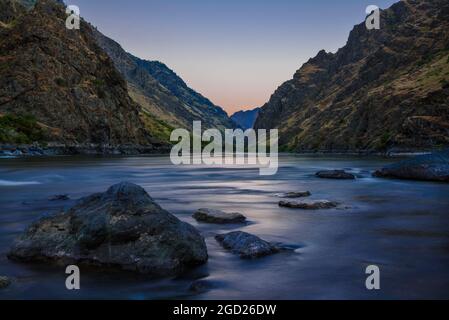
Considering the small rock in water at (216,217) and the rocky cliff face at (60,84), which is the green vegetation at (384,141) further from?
the small rock in water at (216,217)

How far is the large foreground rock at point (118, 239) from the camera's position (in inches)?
490

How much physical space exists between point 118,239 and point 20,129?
137 metres

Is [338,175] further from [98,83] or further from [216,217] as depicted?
[98,83]

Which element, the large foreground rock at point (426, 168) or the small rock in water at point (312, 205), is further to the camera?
the large foreground rock at point (426, 168)

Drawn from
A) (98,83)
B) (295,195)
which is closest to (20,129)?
(98,83)

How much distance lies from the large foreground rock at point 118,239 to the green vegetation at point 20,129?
12795cm

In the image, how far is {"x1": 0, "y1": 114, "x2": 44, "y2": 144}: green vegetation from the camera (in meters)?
130

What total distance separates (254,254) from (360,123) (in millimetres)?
161628

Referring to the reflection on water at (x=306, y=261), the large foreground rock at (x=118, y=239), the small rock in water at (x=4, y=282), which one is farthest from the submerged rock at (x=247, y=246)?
the small rock in water at (x=4, y=282)

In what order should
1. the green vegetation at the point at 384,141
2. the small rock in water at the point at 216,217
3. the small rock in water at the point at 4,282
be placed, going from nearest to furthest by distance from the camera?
the small rock in water at the point at 4,282, the small rock in water at the point at 216,217, the green vegetation at the point at 384,141

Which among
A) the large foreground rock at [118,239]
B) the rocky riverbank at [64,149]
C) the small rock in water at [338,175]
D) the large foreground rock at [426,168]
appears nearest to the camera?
the large foreground rock at [118,239]
